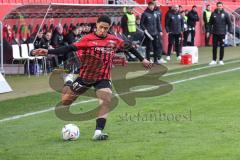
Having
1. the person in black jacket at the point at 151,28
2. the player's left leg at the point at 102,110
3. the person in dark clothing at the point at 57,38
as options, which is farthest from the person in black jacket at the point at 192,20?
the player's left leg at the point at 102,110

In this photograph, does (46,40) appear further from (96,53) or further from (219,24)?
(96,53)

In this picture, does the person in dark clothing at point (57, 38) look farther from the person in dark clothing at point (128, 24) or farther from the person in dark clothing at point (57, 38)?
the person in dark clothing at point (128, 24)

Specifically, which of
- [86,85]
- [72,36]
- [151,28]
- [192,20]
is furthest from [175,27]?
[86,85]

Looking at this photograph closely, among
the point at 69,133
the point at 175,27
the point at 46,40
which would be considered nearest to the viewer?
the point at 69,133

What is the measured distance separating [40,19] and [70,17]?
202 centimetres

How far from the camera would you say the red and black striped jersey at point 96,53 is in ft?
32.1

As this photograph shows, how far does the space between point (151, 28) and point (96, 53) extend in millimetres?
14427

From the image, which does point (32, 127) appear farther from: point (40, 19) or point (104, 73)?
point (40, 19)

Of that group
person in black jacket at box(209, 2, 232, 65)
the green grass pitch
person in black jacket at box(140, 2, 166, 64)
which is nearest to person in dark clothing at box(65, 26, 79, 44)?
person in black jacket at box(140, 2, 166, 64)

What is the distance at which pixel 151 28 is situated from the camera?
79.0 feet

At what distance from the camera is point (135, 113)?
40.0 feet

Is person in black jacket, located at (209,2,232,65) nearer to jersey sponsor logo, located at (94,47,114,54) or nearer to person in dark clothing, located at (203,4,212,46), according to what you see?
person in dark clothing, located at (203,4,212,46)
